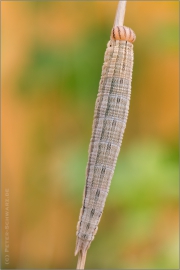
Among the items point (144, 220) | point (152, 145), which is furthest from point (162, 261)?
point (152, 145)

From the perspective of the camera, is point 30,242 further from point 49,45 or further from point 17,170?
point 49,45

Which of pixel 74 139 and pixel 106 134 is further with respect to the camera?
pixel 74 139

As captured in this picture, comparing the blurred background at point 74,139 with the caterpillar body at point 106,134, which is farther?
the blurred background at point 74,139

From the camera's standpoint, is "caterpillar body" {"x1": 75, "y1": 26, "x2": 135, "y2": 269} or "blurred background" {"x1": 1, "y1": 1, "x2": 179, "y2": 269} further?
"blurred background" {"x1": 1, "y1": 1, "x2": 179, "y2": 269}
